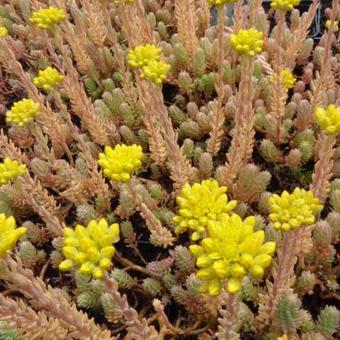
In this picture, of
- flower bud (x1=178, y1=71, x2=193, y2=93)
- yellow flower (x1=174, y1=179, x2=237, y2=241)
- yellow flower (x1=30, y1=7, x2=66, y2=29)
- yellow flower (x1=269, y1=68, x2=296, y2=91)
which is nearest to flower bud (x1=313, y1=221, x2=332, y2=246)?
yellow flower (x1=174, y1=179, x2=237, y2=241)

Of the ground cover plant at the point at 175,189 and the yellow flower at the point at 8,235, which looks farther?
the ground cover plant at the point at 175,189

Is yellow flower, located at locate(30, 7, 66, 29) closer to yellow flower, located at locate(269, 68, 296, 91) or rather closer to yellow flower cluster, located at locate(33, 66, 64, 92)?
yellow flower cluster, located at locate(33, 66, 64, 92)

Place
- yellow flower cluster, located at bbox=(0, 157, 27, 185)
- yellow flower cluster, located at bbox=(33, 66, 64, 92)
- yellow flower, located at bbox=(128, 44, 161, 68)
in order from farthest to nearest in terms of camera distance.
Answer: yellow flower cluster, located at bbox=(33, 66, 64, 92)
yellow flower, located at bbox=(128, 44, 161, 68)
yellow flower cluster, located at bbox=(0, 157, 27, 185)

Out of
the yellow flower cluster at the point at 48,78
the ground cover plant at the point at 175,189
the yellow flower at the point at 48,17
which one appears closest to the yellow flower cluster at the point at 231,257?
the ground cover plant at the point at 175,189

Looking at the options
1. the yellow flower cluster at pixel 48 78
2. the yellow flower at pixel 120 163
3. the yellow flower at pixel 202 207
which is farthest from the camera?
the yellow flower cluster at pixel 48 78

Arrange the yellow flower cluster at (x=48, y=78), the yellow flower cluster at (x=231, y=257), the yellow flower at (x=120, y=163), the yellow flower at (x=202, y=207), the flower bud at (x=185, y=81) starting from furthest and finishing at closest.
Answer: the flower bud at (x=185, y=81)
the yellow flower cluster at (x=48, y=78)
the yellow flower at (x=120, y=163)
the yellow flower at (x=202, y=207)
the yellow flower cluster at (x=231, y=257)

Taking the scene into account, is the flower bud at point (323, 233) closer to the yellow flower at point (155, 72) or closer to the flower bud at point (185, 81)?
the yellow flower at point (155, 72)

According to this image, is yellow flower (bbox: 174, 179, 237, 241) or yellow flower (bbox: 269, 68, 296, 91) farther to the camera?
yellow flower (bbox: 269, 68, 296, 91)

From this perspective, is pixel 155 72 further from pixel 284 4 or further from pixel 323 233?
pixel 323 233
